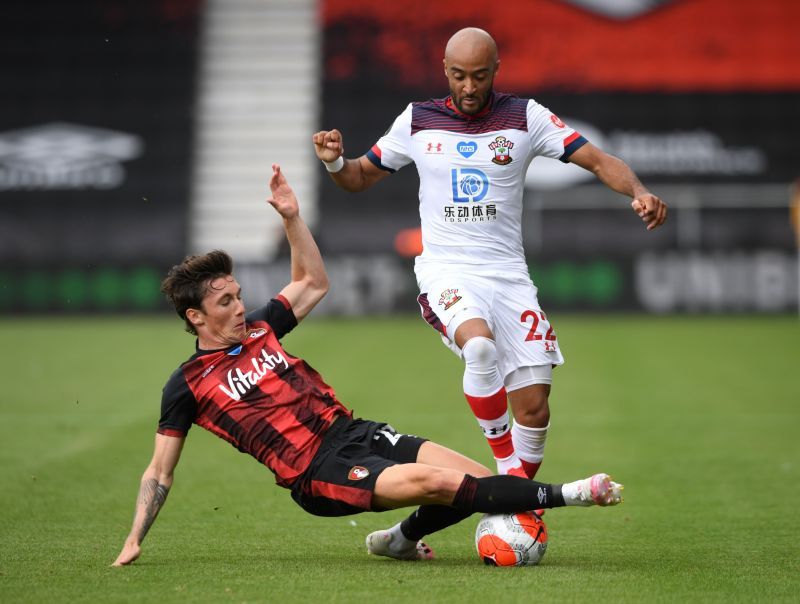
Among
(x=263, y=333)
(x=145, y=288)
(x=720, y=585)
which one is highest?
(x=263, y=333)

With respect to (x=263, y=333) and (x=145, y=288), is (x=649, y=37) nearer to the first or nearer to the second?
(x=145, y=288)

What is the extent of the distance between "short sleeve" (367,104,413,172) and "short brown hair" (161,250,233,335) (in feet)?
4.09

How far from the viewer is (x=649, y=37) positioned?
2716 centimetres

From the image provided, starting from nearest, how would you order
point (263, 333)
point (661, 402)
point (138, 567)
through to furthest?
1. point (138, 567)
2. point (263, 333)
3. point (661, 402)

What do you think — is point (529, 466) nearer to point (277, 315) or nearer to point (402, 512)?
point (402, 512)

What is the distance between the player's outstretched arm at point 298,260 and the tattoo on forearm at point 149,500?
3.54 ft

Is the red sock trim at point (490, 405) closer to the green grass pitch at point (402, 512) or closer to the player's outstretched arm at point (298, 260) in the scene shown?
the green grass pitch at point (402, 512)

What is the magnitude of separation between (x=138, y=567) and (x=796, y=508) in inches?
A: 148

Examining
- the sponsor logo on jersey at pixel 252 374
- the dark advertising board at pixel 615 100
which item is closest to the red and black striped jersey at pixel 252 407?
the sponsor logo on jersey at pixel 252 374

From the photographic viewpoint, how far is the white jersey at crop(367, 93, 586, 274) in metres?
6.55

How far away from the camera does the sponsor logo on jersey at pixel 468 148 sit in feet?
21.5

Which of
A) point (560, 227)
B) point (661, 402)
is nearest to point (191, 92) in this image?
point (560, 227)

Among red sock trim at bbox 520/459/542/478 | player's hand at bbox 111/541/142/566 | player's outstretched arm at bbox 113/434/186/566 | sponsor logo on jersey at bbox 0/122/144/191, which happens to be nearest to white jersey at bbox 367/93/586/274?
red sock trim at bbox 520/459/542/478

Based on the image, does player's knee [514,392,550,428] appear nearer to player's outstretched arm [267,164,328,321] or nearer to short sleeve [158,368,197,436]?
player's outstretched arm [267,164,328,321]
